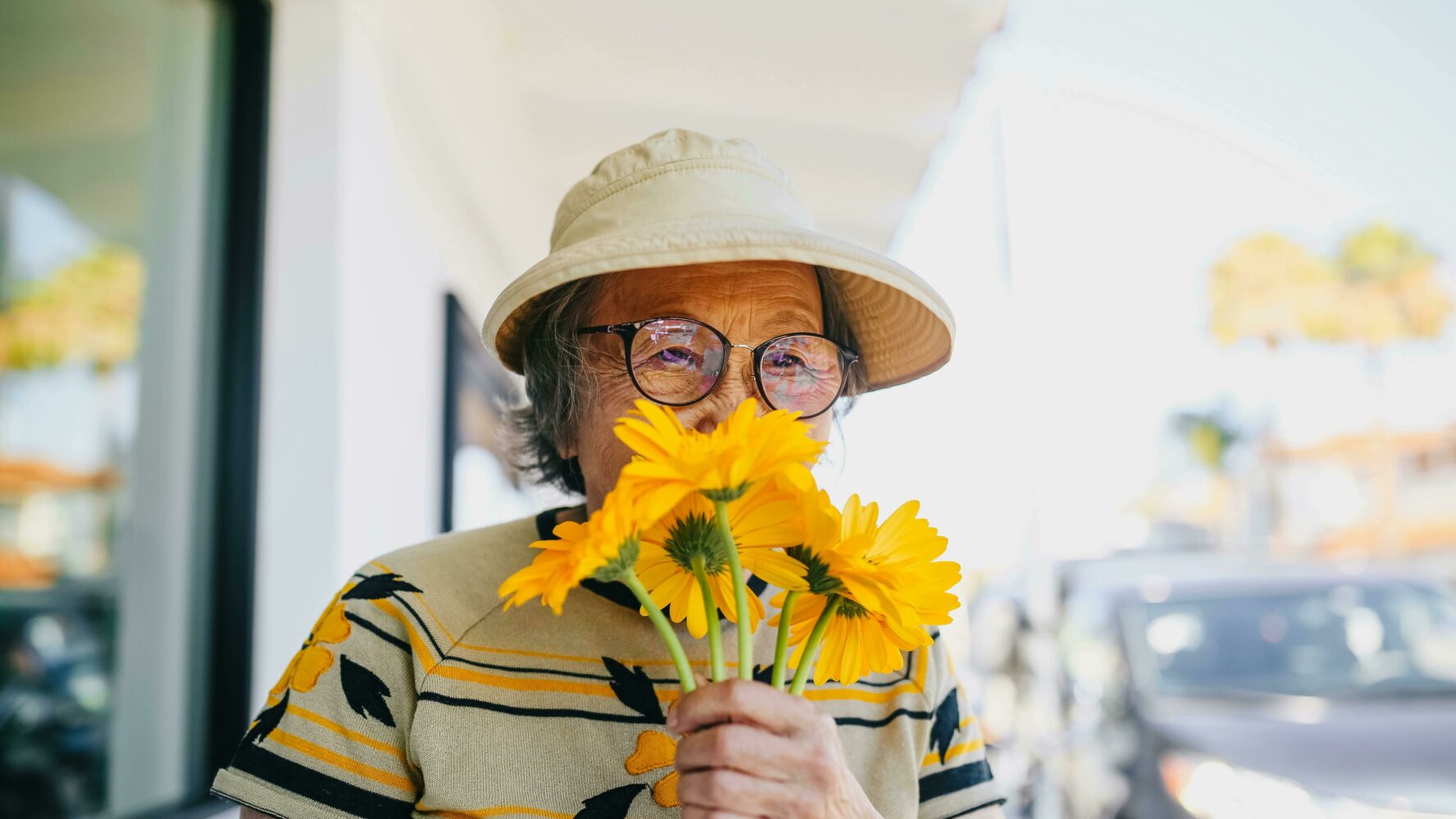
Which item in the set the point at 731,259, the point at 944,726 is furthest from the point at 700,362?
the point at 944,726

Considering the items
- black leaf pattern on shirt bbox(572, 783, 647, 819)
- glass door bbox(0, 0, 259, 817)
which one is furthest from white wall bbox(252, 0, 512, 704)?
black leaf pattern on shirt bbox(572, 783, 647, 819)

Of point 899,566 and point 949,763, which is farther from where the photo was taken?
point 949,763

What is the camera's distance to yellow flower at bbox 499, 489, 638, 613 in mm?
653

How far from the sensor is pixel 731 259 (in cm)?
104

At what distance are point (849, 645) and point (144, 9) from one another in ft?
8.83

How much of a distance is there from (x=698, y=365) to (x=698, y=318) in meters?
0.07

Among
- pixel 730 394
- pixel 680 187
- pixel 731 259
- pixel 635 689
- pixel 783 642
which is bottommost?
pixel 635 689

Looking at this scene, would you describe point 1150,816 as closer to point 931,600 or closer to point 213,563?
point 213,563

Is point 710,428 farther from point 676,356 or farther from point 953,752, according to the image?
point 953,752

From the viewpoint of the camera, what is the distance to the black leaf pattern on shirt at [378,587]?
3.81 ft

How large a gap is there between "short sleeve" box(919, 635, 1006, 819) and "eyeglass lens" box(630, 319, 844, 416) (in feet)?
1.21

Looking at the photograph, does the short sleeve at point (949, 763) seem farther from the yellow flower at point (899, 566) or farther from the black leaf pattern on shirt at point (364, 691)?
the black leaf pattern on shirt at point (364, 691)

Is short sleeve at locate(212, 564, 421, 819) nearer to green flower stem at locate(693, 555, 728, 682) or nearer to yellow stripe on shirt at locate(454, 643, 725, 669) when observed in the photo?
yellow stripe on shirt at locate(454, 643, 725, 669)

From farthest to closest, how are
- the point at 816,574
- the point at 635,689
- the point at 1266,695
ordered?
the point at 1266,695 → the point at 635,689 → the point at 816,574
